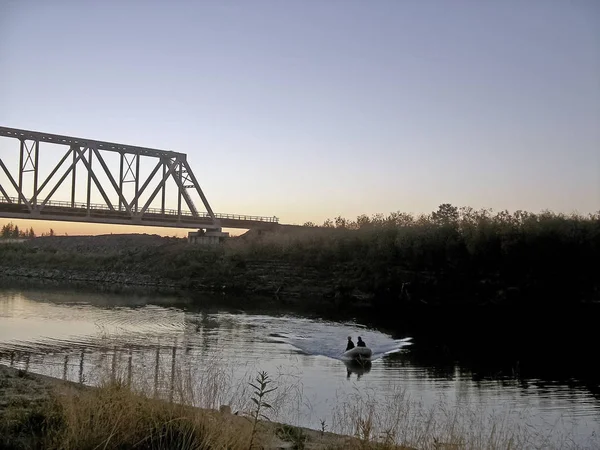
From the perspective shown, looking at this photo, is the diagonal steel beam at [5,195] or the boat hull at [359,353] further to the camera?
the diagonal steel beam at [5,195]

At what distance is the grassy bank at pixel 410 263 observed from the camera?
6500 cm

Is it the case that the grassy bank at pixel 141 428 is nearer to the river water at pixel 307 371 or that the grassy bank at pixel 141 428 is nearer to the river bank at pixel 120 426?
the river bank at pixel 120 426

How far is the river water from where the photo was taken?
14086 millimetres

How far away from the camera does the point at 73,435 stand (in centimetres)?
779

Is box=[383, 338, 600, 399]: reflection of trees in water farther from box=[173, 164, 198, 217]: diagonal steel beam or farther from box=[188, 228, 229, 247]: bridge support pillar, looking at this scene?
box=[173, 164, 198, 217]: diagonal steel beam

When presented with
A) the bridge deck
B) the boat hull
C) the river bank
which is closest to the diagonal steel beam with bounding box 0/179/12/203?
the bridge deck

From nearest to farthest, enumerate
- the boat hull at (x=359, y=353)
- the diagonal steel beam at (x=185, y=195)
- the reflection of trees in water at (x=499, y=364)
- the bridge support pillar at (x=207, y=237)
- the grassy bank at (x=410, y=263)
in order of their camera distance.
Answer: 1. the reflection of trees in water at (x=499, y=364)
2. the boat hull at (x=359, y=353)
3. the grassy bank at (x=410, y=263)
4. the bridge support pillar at (x=207, y=237)
5. the diagonal steel beam at (x=185, y=195)

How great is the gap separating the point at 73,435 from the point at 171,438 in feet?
4.26

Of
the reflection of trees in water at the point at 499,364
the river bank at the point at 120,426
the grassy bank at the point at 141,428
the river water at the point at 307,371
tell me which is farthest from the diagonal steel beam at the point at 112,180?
the river bank at the point at 120,426

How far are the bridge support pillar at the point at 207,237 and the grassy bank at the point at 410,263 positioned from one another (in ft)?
14.1

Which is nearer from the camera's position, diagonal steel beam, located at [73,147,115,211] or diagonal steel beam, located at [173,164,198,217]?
diagonal steel beam, located at [73,147,115,211]

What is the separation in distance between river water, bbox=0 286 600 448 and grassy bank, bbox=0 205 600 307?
985 inches

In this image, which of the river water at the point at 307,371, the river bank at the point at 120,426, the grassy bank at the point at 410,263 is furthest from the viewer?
the grassy bank at the point at 410,263

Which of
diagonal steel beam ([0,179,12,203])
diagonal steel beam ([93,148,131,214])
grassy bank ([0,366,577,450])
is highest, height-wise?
diagonal steel beam ([93,148,131,214])
